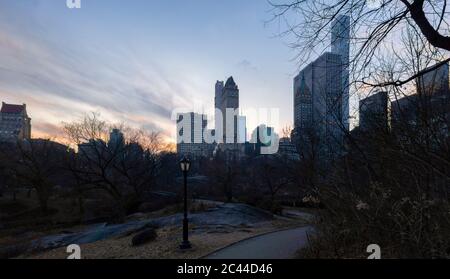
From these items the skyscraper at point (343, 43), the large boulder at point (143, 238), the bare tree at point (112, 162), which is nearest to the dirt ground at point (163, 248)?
the large boulder at point (143, 238)

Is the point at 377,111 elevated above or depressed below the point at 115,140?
below

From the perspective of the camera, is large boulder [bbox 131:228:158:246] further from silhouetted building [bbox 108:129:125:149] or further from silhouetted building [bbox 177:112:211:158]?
silhouetted building [bbox 108:129:125:149]

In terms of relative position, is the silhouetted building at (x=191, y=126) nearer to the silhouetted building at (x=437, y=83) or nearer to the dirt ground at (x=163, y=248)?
the dirt ground at (x=163, y=248)

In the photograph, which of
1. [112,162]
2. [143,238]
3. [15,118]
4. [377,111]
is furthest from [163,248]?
[112,162]

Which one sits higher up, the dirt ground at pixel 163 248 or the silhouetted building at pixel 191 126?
the silhouetted building at pixel 191 126

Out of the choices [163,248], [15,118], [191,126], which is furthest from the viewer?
[15,118]

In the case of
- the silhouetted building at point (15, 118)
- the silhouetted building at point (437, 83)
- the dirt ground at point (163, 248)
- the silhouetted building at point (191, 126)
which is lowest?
the dirt ground at point (163, 248)

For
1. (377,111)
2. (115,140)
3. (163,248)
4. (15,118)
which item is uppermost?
(115,140)

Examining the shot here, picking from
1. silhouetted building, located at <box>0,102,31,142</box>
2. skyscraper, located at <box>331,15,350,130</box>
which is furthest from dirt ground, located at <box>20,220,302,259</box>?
skyscraper, located at <box>331,15,350,130</box>

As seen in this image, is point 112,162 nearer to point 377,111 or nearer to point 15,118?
point 15,118

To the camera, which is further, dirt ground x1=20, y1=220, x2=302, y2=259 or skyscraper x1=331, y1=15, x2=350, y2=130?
dirt ground x1=20, y1=220, x2=302, y2=259

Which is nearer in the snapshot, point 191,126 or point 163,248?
point 191,126
